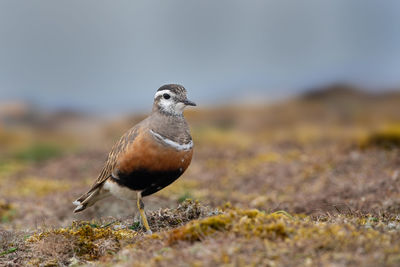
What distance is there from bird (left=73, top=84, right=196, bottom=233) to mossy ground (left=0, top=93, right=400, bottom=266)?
634mm

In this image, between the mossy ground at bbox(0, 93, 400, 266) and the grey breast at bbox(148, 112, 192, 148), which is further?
the grey breast at bbox(148, 112, 192, 148)

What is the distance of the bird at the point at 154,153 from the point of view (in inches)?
276

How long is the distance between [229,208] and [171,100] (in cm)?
250

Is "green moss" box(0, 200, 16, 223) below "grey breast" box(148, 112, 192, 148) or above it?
below

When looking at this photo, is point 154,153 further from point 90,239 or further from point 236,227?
point 236,227

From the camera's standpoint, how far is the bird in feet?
23.0

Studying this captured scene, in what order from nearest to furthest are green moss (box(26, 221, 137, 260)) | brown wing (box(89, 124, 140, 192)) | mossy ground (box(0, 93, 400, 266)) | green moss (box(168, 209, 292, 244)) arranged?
mossy ground (box(0, 93, 400, 266))
green moss (box(168, 209, 292, 244))
green moss (box(26, 221, 137, 260))
brown wing (box(89, 124, 140, 192))

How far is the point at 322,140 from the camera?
21.7m

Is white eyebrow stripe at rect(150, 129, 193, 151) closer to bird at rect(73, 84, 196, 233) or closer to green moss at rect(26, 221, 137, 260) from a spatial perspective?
bird at rect(73, 84, 196, 233)

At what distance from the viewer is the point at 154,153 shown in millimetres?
6957

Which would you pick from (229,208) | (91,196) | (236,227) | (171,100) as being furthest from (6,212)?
(236,227)

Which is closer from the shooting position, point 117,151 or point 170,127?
point 170,127

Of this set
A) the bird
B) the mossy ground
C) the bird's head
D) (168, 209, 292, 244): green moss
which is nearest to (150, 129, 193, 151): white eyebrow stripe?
the bird

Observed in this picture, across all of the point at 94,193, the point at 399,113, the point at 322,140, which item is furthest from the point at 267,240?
the point at 399,113
